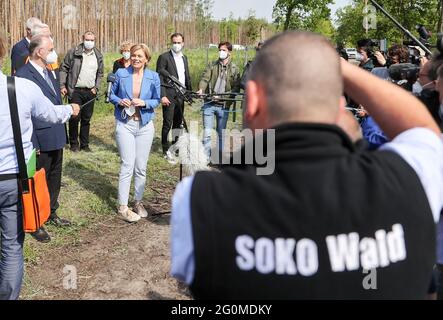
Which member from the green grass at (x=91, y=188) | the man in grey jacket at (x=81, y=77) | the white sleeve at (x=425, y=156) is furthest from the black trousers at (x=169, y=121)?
the white sleeve at (x=425, y=156)

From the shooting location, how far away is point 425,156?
121cm

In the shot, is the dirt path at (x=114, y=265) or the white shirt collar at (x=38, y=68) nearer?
the dirt path at (x=114, y=265)

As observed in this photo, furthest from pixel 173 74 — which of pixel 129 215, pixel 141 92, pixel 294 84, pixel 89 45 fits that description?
pixel 294 84

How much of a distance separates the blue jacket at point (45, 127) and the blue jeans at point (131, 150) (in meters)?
0.58

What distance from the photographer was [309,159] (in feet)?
3.52

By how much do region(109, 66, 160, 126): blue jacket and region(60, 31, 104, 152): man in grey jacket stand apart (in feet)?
8.68

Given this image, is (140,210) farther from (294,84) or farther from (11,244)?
(294,84)

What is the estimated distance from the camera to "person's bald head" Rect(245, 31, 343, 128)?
112cm

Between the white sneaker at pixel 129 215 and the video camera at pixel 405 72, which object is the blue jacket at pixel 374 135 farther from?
the white sneaker at pixel 129 215

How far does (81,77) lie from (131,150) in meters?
3.03

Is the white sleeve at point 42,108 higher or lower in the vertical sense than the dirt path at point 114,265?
higher

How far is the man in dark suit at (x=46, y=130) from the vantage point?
14.4 ft
